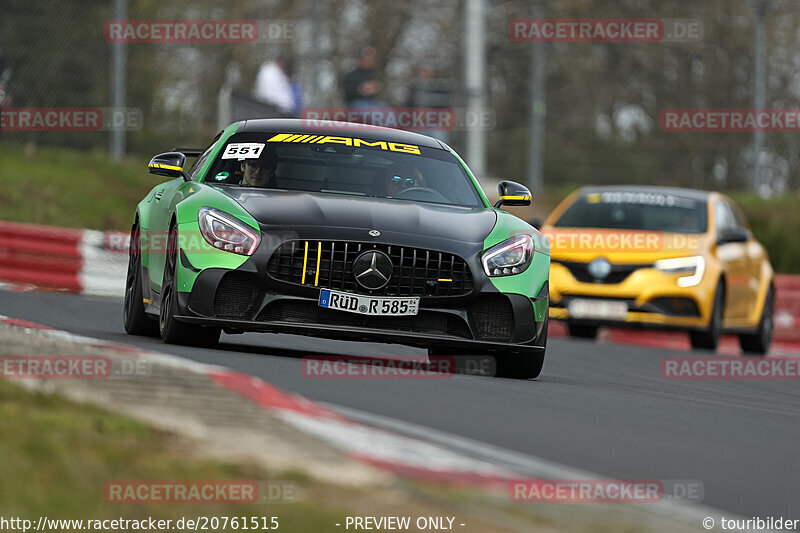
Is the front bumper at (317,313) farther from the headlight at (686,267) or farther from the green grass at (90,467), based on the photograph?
the headlight at (686,267)

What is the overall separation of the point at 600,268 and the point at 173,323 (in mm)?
7420

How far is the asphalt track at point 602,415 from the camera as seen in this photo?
19.1ft

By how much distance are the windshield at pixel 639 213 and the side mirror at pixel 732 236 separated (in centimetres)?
21

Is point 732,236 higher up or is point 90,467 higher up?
point 732,236

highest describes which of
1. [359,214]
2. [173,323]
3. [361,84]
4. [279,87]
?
[361,84]

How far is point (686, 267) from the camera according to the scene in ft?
49.8

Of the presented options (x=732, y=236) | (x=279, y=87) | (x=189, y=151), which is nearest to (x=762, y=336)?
(x=732, y=236)

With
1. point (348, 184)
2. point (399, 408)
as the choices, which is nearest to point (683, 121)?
point (348, 184)

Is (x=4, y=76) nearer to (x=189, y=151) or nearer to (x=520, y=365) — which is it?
(x=189, y=151)

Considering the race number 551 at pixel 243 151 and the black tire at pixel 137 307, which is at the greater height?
the race number 551 at pixel 243 151

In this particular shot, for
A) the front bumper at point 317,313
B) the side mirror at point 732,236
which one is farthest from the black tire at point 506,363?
the side mirror at point 732,236

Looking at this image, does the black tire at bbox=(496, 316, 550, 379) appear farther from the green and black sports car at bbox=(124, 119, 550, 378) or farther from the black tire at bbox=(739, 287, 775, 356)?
the black tire at bbox=(739, 287, 775, 356)

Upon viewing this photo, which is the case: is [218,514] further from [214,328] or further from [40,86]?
[40,86]

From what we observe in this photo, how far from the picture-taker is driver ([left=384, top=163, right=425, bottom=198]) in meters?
9.58
